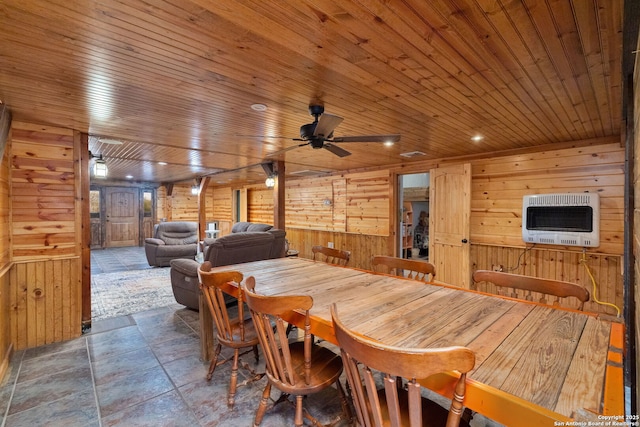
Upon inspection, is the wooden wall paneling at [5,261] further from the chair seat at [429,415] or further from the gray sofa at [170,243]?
the gray sofa at [170,243]

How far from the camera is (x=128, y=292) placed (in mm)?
4637

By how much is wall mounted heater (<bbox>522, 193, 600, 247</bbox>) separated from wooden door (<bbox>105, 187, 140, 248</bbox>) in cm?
1085

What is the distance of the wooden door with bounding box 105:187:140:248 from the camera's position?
9352 millimetres

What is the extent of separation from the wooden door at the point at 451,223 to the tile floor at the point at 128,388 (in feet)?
9.55

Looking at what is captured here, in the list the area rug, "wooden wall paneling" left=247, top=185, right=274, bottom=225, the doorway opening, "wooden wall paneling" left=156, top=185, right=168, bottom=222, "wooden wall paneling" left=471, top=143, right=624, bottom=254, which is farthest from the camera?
"wooden wall paneling" left=156, top=185, right=168, bottom=222

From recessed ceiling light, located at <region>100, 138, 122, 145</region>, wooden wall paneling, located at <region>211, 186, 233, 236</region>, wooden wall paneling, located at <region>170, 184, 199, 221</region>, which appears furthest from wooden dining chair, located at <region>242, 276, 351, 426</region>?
wooden wall paneling, located at <region>170, 184, 199, 221</region>

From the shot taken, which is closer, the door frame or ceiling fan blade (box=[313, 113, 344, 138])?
ceiling fan blade (box=[313, 113, 344, 138])

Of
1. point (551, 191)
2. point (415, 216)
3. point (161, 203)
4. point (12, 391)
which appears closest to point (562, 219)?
point (551, 191)

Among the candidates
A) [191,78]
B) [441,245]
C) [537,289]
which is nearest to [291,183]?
[441,245]

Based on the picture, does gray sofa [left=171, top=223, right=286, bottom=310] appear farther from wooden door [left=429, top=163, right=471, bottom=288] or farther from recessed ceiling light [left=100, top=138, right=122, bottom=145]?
wooden door [left=429, top=163, right=471, bottom=288]

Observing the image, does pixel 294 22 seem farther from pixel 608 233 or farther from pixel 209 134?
pixel 608 233

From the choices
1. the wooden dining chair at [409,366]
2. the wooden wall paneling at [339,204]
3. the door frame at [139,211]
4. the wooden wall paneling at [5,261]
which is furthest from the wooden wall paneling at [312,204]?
Answer: the wooden dining chair at [409,366]

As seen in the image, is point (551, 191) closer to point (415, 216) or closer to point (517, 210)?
point (517, 210)

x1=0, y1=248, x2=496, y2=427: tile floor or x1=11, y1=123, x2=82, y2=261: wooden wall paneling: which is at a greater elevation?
x1=11, y1=123, x2=82, y2=261: wooden wall paneling
